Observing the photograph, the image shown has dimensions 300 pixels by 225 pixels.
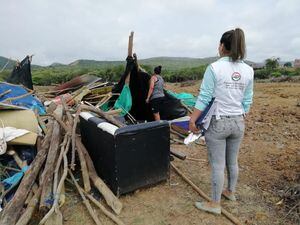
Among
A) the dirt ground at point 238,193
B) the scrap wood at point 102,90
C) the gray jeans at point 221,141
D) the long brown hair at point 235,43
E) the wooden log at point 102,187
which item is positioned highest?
the long brown hair at point 235,43

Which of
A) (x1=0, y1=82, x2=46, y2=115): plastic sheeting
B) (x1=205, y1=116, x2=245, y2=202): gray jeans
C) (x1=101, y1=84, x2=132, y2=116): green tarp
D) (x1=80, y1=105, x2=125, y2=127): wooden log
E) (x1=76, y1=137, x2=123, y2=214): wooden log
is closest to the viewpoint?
(x1=205, y1=116, x2=245, y2=202): gray jeans

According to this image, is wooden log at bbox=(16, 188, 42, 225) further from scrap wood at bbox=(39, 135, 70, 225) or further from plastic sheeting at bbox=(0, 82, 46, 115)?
plastic sheeting at bbox=(0, 82, 46, 115)

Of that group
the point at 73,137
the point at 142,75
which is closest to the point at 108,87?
the point at 142,75

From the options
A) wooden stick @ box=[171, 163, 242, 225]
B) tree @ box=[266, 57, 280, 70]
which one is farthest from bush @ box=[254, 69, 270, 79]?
wooden stick @ box=[171, 163, 242, 225]

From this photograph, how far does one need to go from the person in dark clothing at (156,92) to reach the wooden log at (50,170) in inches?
111

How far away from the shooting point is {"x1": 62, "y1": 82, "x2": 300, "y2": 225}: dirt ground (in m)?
3.38

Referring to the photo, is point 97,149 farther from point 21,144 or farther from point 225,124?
point 225,124

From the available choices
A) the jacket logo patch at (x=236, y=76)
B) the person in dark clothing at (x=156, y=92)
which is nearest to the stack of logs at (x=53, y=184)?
the jacket logo patch at (x=236, y=76)

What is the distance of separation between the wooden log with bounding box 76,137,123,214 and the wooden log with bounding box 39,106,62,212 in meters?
0.34

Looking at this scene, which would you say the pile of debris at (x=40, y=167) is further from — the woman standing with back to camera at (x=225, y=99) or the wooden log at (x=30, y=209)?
the woman standing with back to camera at (x=225, y=99)

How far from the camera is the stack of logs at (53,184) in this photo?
3.22 m

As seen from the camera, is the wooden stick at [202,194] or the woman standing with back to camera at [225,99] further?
the wooden stick at [202,194]

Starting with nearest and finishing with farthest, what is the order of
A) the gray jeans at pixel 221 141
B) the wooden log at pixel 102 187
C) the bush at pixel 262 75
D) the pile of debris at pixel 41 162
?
1. the gray jeans at pixel 221 141
2. the pile of debris at pixel 41 162
3. the wooden log at pixel 102 187
4. the bush at pixel 262 75

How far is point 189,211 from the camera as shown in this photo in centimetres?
352
